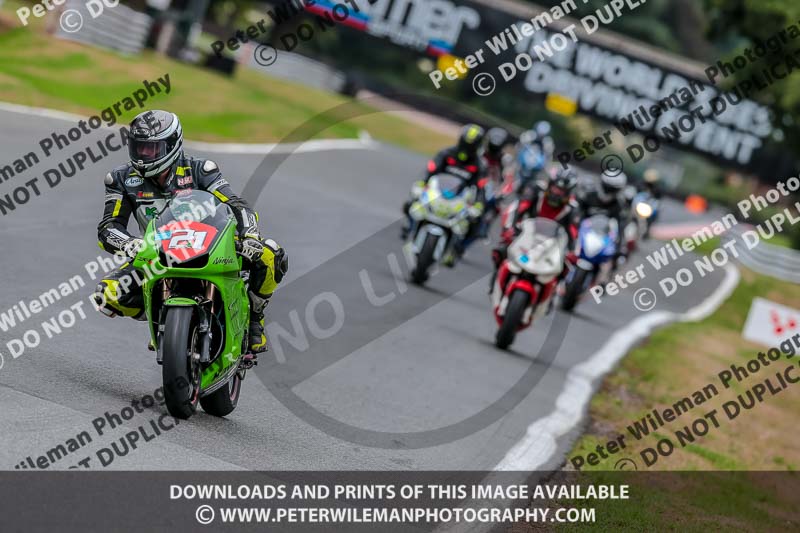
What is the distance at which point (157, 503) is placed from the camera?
583 cm

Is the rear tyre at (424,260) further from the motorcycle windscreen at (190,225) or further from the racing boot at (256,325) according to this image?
the motorcycle windscreen at (190,225)

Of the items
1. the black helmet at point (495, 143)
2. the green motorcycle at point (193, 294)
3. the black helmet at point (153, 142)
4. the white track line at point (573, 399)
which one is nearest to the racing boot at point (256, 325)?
the green motorcycle at point (193, 294)

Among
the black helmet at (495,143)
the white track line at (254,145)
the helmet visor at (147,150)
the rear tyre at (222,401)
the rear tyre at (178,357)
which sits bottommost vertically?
the white track line at (254,145)

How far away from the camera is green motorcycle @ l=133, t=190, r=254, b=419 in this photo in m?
6.85

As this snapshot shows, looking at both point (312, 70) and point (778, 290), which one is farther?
point (312, 70)

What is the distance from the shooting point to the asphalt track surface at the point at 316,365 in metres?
7.09

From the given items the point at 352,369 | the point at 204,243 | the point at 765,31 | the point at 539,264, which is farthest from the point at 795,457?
the point at 765,31

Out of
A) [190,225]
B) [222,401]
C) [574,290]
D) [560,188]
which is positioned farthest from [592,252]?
[190,225]

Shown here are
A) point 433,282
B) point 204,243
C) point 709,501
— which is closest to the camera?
point 204,243

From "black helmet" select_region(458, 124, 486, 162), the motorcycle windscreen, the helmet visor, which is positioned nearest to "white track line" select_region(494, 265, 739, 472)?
the motorcycle windscreen

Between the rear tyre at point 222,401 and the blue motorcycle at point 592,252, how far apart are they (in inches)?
389

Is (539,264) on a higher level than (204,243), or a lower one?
lower

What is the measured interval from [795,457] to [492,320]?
394cm

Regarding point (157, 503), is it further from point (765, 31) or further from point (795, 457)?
point (765, 31)
